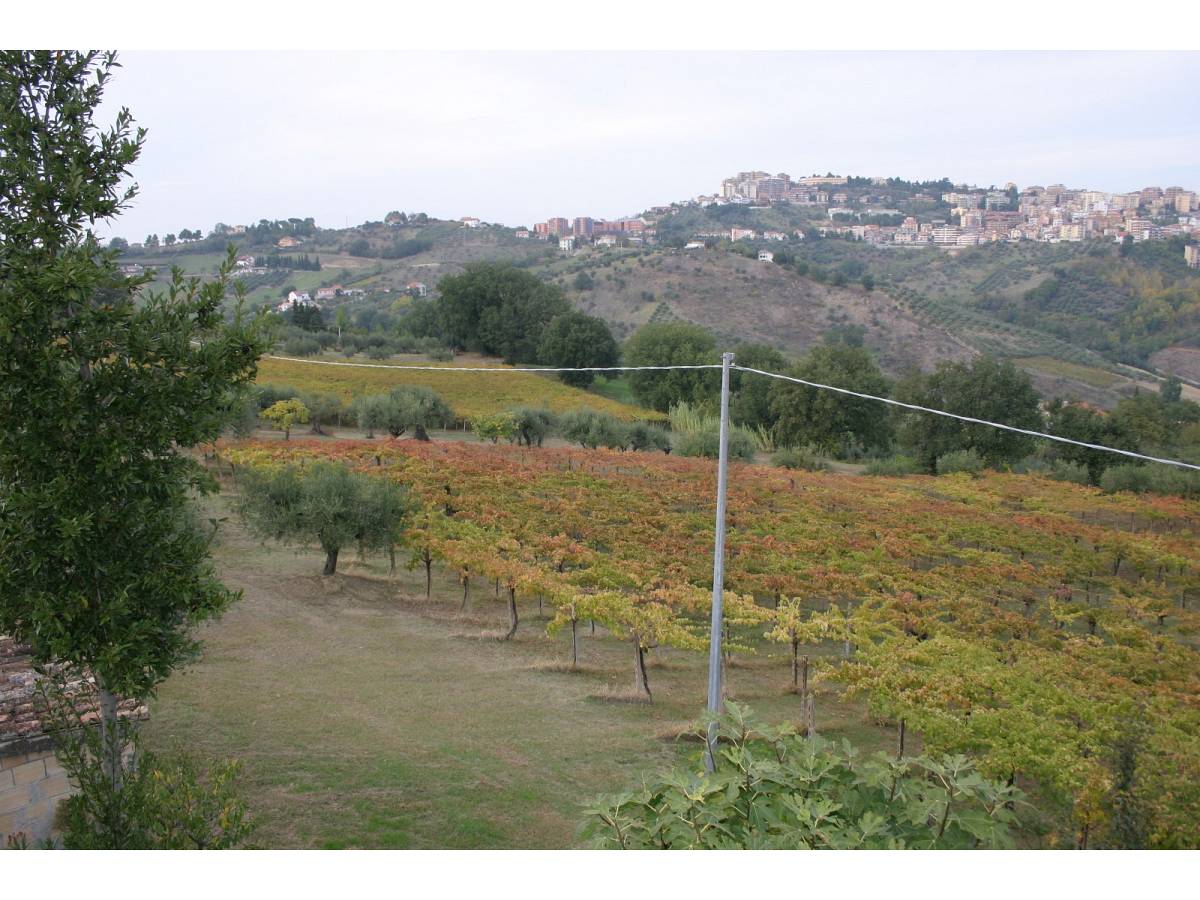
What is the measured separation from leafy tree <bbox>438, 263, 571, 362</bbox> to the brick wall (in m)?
55.5

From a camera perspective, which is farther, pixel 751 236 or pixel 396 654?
pixel 751 236

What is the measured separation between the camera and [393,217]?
480ft

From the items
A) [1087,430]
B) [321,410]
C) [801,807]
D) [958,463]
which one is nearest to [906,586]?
[801,807]

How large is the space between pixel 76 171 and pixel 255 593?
12458 mm

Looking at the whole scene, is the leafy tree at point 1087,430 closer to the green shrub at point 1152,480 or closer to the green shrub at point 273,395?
the green shrub at point 1152,480

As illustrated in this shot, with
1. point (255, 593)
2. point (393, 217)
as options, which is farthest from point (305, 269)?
point (255, 593)

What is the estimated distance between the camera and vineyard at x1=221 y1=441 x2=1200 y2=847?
9430 mm

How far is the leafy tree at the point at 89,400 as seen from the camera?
658cm

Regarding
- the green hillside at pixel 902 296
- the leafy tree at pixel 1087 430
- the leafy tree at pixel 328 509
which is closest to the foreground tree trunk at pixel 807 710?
the leafy tree at pixel 328 509

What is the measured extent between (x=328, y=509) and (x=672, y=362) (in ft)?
137

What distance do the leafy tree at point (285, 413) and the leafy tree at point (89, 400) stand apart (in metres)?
26.3

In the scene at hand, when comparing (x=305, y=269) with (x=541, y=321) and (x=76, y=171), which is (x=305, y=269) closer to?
(x=541, y=321)

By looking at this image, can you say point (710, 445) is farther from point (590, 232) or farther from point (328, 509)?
point (590, 232)

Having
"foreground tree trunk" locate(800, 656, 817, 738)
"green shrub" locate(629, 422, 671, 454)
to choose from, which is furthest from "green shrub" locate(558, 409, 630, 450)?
"foreground tree trunk" locate(800, 656, 817, 738)
